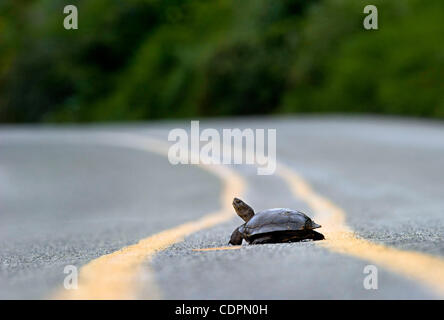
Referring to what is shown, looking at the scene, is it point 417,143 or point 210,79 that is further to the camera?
point 210,79

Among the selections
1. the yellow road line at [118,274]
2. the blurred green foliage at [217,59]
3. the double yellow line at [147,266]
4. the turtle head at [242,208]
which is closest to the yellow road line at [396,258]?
the double yellow line at [147,266]

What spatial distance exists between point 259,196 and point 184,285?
5.59 metres

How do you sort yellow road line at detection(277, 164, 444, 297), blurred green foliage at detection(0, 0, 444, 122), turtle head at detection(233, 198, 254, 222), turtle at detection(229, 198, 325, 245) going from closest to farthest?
yellow road line at detection(277, 164, 444, 297) → turtle at detection(229, 198, 325, 245) → turtle head at detection(233, 198, 254, 222) → blurred green foliage at detection(0, 0, 444, 122)

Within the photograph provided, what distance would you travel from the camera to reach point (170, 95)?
1294 inches

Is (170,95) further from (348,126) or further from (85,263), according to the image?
(85,263)

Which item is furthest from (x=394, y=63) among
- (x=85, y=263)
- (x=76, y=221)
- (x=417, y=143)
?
(x=85, y=263)

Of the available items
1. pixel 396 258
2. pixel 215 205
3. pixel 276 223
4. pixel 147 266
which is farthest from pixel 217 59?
pixel 396 258

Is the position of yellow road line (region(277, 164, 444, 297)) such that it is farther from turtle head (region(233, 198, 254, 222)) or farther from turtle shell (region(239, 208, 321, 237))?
turtle head (region(233, 198, 254, 222))

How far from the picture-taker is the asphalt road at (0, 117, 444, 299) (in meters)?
2.34

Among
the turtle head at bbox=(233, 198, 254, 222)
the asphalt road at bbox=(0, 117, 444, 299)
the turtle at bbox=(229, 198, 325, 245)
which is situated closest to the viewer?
the asphalt road at bbox=(0, 117, 444, 299)

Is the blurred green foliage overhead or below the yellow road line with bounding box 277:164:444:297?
overhead

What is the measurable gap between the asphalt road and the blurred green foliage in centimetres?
528

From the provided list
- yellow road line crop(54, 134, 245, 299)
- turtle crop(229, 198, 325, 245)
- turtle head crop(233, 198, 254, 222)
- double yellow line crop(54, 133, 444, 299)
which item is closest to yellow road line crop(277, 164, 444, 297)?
double yellow line crop(54, 133, 444, 299)

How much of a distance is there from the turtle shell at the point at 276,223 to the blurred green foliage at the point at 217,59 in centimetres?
1680
